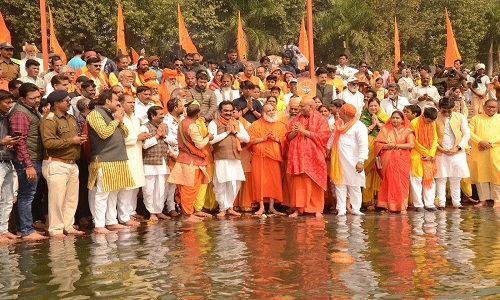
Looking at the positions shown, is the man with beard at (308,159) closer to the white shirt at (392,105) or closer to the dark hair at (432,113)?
the dark hair at (432,113)

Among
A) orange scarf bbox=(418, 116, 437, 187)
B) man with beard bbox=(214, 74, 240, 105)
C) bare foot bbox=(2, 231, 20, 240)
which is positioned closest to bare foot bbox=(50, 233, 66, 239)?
bare foot bbox=(2, 231, 20, 240)

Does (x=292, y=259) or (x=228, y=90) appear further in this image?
(x=228, y=90)

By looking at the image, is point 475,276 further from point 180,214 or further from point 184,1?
point 184,1

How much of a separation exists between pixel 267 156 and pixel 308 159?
645 mm

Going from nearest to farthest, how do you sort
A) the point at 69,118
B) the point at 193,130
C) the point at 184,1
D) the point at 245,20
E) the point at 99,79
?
the point at 69,118
the point at 193,130
the point at 99,79
the point at 184,1
the point at 245,20

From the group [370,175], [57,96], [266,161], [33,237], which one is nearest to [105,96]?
[57,96]

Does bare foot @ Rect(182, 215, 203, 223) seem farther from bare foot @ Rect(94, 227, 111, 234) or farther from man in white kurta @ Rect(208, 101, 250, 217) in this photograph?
bare foot @ Rect(94, 227, 111, 234)

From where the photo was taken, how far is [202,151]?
10.7 metres

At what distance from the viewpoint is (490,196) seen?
39.9ft

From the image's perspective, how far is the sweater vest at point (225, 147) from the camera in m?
11.0

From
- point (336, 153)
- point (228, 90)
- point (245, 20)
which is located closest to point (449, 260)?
point (336, 153)

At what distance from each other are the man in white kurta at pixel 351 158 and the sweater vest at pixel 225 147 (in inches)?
58.5

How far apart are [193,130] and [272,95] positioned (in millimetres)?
2072

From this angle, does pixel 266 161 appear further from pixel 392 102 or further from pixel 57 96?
pixel 57 96
